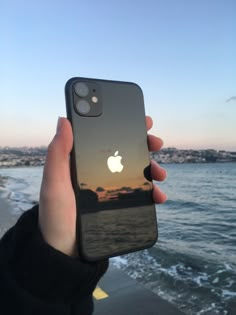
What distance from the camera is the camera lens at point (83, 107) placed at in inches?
59.2

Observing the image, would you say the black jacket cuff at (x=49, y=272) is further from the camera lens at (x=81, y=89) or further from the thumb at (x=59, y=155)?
the camera lens at (x=81, y=89)

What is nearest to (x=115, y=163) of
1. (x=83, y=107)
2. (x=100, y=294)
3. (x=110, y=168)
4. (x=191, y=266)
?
(x=110, y=168)

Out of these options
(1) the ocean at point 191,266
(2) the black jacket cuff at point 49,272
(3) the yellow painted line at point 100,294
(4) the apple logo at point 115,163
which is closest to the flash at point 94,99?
(4) the apple logo at point 115,163

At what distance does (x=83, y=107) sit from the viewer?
1514 mm

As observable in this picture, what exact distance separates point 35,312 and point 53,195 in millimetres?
380

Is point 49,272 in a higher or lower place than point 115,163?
lower

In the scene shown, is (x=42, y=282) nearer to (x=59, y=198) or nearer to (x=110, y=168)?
(x=59, y=198)

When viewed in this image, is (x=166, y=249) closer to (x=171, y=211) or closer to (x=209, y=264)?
(x=209, y=264)

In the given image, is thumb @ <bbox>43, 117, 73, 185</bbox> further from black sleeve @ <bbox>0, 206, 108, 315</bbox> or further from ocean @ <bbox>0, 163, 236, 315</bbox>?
ocean @ <bbox>0, 163, 236, 315</bbox>

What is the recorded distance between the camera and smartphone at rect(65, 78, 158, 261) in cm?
139

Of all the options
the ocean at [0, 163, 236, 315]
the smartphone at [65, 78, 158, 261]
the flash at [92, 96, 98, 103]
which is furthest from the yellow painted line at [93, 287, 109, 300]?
the flash at [92, 96, 98, 103]

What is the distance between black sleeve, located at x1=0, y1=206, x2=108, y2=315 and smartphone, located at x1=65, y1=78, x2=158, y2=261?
15 centimetres

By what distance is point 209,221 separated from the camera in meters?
16.2

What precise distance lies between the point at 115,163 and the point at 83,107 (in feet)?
0.92
